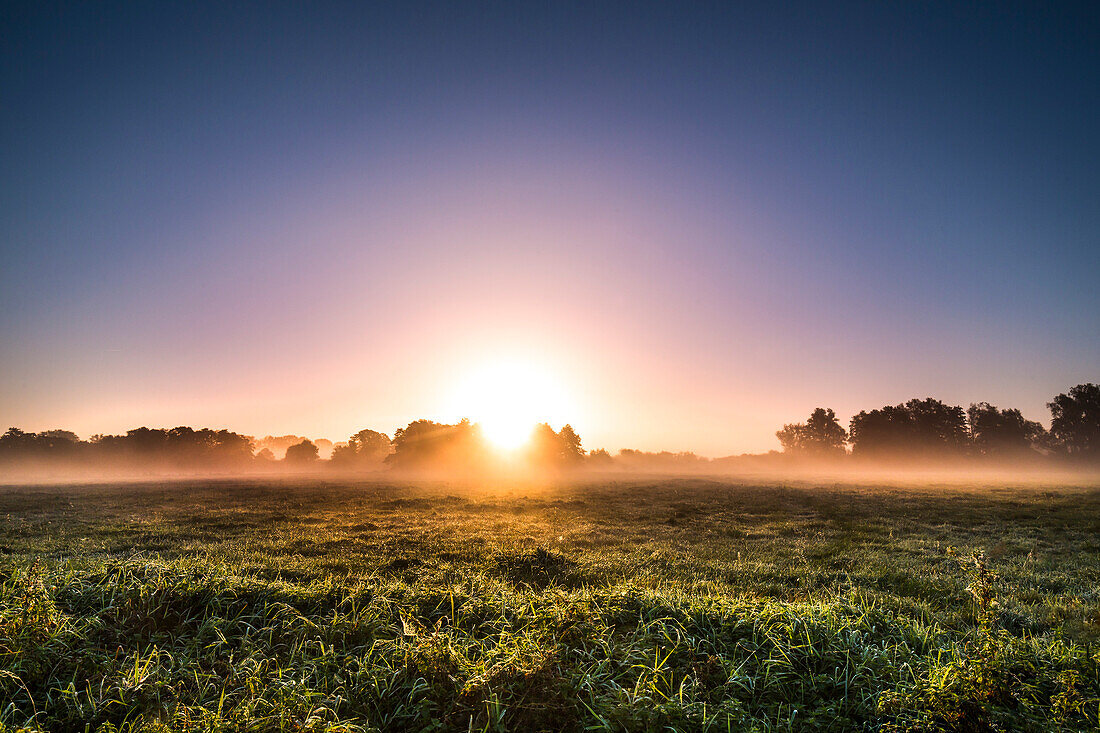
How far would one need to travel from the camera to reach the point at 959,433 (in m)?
106

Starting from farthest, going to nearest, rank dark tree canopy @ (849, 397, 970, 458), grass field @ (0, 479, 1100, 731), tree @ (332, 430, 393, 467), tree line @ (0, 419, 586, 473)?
tree @ (332, 430, 393, 467), dark tree canopy @ (849, 397, 970, 458), tree line @ (0, 419, 586, 473), grass field @ (0, 479, 1100, 731)

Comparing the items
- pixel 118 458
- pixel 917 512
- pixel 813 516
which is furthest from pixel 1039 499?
pixel 118 458

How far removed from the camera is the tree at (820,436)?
4830 inches

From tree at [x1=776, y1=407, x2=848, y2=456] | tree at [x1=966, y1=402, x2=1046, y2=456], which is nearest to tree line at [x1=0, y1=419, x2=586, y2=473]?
tree at [x1=776, y1=407, x2=848, y2=456]

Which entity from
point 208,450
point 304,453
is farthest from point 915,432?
point 208,450

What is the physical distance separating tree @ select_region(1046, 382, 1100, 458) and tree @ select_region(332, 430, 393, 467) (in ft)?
505

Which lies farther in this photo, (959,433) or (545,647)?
(959,433)

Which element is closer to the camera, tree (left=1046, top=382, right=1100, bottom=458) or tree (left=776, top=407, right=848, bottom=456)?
tree (left=1046, top=382, right=1100, bottom=458)

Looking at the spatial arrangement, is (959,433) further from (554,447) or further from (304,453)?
(304,453)

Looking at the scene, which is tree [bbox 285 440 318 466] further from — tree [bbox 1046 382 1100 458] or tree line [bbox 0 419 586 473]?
tree [bbox 1046 382 1100 458]

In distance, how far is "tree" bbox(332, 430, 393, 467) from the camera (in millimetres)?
128000

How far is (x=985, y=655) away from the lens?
458cm

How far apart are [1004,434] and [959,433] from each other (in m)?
7.41

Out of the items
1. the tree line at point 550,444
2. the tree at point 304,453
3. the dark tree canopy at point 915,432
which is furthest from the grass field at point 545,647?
the tree at point 304,453
